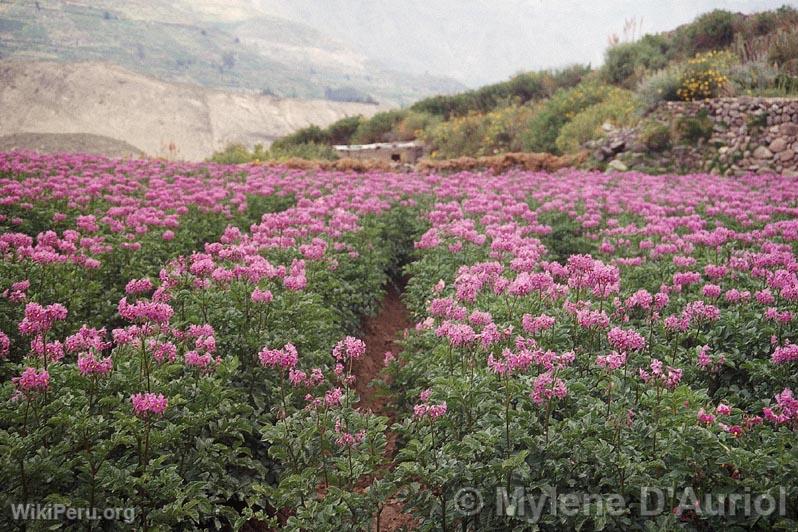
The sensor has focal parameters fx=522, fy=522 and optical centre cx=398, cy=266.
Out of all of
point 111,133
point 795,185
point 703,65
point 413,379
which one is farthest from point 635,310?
point 111,133

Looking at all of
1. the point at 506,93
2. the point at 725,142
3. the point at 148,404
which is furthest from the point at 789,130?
the point at 506,93

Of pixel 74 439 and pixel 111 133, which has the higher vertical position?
pixel 111 133

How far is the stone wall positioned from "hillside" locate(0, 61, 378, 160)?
27.2 metres

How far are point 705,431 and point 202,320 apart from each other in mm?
4384

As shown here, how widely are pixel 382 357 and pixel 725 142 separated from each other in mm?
15702

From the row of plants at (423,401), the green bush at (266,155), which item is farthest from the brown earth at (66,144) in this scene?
the row of plants at (423,401)

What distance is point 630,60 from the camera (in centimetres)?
3041

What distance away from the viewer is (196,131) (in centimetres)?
5309

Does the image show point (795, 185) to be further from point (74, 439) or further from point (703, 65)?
point (74, 439)

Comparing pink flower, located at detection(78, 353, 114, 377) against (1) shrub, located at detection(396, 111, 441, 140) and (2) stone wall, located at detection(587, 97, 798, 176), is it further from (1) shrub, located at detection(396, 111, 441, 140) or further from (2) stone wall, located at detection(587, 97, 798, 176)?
(1) shrub, located at detection(396, 111, 441, 140)

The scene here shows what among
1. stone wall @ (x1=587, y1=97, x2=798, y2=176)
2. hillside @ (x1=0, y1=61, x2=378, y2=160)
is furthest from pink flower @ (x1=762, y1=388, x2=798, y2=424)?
hillside @ (x1=0, y1=61, x2=378, y2=160)

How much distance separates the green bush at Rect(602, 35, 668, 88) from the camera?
2920 centimetres

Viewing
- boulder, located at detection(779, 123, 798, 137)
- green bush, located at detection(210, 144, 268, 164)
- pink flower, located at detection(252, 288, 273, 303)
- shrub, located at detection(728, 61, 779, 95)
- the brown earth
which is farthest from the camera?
the brown earth

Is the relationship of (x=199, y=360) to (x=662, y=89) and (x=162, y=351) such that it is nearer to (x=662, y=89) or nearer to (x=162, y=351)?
(x=162, y=351)
